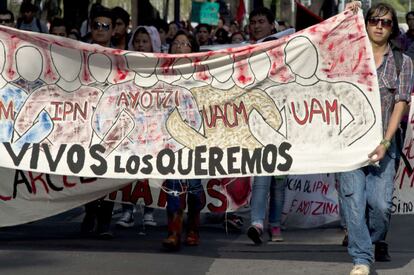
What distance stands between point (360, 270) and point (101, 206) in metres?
2.75

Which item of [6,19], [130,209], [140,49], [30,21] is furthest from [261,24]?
[30,21]

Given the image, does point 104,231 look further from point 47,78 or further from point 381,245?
point 381,245

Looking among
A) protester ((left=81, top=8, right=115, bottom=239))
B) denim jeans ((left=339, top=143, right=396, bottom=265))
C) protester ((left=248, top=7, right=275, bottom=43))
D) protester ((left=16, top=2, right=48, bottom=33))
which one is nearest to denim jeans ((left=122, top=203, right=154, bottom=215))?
protester ((left=81, top=8, right=115, bottom=239))

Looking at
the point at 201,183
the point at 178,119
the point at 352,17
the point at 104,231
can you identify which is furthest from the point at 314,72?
the point at 104,231

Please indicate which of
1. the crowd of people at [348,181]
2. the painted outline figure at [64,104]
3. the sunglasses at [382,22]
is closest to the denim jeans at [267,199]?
the crowd of people at [348,181]

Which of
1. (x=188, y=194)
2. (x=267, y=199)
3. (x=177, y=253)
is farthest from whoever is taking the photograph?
(x=267, y=199)

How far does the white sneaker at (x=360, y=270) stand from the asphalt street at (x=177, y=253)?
0.53m

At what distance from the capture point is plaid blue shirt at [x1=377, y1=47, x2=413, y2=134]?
8.47 metres

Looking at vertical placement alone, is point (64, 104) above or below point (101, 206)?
above

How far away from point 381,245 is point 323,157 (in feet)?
2.91

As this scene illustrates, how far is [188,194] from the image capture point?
32.3 ft

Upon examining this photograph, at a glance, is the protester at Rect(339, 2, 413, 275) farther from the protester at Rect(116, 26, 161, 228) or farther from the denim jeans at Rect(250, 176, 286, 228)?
the protester at Rect(116, 26, 161, 228)

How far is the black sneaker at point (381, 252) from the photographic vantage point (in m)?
9.03

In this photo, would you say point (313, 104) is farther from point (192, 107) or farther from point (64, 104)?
point (64, 104)
